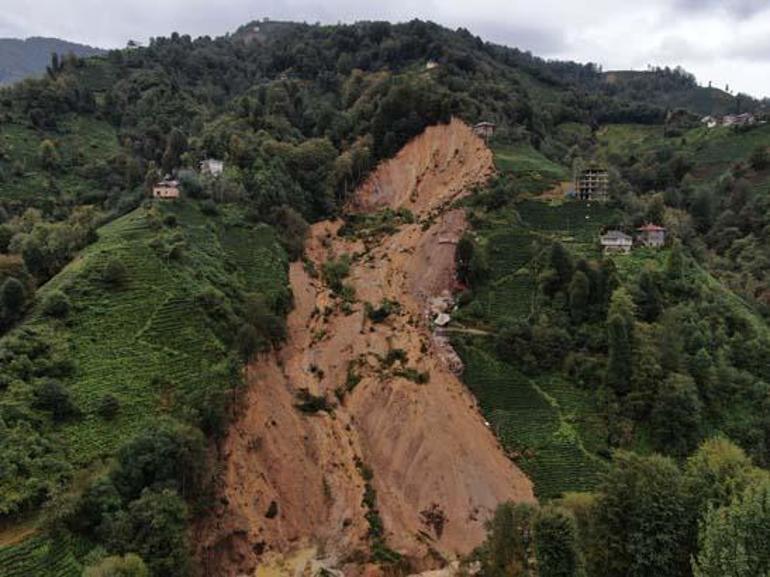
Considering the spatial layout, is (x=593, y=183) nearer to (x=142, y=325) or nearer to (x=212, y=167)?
(x=212, y=167)

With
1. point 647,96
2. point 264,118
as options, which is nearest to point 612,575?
point 264,118

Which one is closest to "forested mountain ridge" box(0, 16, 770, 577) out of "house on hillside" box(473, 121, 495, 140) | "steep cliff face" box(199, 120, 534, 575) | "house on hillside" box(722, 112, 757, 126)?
"steep cliff face" box(199, 120, 534, 575)

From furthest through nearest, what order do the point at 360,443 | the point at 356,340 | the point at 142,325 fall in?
1. the point at 356,340
2. the point at 360,443
3. the point at 142,325

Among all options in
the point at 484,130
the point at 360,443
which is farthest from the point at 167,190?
the point at 484,130

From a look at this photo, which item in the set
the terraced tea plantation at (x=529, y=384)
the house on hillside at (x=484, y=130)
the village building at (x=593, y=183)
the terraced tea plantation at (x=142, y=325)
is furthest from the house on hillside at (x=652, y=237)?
the terraced tea plantation at (x=142, y=325)

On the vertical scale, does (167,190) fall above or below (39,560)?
above

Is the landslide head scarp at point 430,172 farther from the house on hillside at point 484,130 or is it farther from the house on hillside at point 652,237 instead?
the house on hillside at point 652,237
